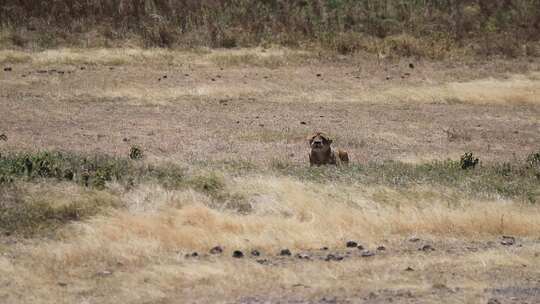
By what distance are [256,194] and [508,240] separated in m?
3.30

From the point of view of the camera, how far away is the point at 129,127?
19.2 meters

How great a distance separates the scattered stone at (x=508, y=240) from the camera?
33.5 ft

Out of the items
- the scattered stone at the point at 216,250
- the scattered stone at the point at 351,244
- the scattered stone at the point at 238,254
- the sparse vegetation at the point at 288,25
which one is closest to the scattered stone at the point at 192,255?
the scattered stone at the point at 216,250

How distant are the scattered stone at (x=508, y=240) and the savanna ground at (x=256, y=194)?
0.03m

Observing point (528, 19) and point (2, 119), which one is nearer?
point (2, 119)

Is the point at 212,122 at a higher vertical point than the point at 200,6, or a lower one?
lower

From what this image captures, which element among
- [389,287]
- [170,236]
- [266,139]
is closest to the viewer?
[389,287]

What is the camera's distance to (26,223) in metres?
9.95

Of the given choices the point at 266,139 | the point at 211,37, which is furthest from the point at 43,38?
the point at 266,139

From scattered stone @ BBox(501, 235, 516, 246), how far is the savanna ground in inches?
1.2

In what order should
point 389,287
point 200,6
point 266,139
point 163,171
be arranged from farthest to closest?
point 200,6 < point 266,139 < point 163,171 < point 389,287

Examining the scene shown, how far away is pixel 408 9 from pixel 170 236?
74.9 ft

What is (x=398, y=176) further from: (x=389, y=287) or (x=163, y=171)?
(x=389, y=287)

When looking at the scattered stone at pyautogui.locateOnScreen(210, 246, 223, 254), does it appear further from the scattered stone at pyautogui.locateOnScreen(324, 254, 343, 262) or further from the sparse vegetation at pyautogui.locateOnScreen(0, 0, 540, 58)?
the sparse vegetation at pyautogui.locateOnScreen(0, 0, 540, 58)
